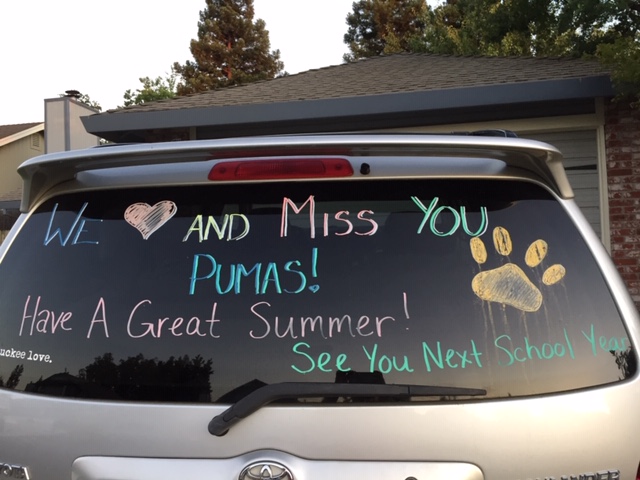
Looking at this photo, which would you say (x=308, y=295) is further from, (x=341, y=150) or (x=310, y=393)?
(x=341, y=150)

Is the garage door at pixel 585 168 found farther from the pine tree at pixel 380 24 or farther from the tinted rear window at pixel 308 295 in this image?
the pine tree at pixel 380 24

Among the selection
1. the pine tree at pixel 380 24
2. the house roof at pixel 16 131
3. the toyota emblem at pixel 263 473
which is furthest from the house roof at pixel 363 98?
the pine tree at pixel 380 24

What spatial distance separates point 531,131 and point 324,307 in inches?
294

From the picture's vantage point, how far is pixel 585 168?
817 cm

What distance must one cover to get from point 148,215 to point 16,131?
113ft

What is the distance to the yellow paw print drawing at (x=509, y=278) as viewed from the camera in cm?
158

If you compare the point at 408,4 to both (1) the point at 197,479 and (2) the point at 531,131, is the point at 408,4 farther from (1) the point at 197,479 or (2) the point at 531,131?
(1) the point at 197,479

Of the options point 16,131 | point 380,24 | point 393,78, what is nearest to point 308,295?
point 393,78

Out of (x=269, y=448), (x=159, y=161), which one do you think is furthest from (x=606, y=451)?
(x=159, y=161)

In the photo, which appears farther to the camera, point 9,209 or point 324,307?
point 9,209

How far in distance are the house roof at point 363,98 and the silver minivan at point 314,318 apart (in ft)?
21.2

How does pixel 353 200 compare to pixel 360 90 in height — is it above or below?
below

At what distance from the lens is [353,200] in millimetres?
1709

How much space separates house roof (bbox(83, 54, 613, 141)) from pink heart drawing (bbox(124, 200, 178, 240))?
22.0 feet
